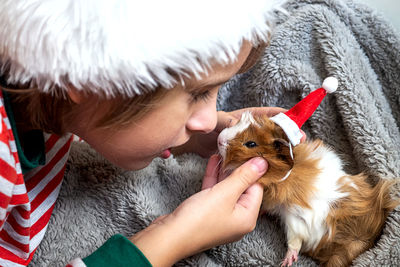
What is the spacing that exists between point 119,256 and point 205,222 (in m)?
0.20

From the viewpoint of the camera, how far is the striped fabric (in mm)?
737

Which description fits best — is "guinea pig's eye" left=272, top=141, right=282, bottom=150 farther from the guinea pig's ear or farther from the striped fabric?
the striped fabric

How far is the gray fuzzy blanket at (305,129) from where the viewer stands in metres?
1.01

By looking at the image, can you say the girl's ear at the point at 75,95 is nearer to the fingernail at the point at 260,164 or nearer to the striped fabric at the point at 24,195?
the striped fabric at the point at 24,195

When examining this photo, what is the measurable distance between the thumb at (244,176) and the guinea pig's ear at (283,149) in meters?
0.04

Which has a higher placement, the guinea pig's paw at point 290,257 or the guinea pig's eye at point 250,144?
the guinea pig's eye at point 250,144

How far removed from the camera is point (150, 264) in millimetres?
763

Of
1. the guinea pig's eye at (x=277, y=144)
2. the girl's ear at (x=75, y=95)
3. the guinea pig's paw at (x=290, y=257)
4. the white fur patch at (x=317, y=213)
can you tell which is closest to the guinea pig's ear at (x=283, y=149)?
the guinea pig's eye at (x=277, y=144)

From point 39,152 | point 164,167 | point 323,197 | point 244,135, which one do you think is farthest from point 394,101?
point 39,152

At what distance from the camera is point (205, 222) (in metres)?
0.85

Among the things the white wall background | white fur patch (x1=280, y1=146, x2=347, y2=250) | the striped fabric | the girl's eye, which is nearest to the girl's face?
the girl's eye

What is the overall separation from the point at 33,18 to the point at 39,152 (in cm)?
39

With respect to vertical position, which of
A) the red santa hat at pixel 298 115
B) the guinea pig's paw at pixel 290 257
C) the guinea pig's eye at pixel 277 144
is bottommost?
the guinea pig's paw at pixel 290 257

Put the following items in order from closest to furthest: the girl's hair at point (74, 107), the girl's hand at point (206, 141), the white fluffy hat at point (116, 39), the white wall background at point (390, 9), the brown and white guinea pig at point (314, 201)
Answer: the white fluffy hat at point (116, 39) → the girl's hair at point (74, 107) → the brown and white guinea pig at point (314, 201) → the girl's hand at point (206, 141) → the white wall background at point (390, 9)
